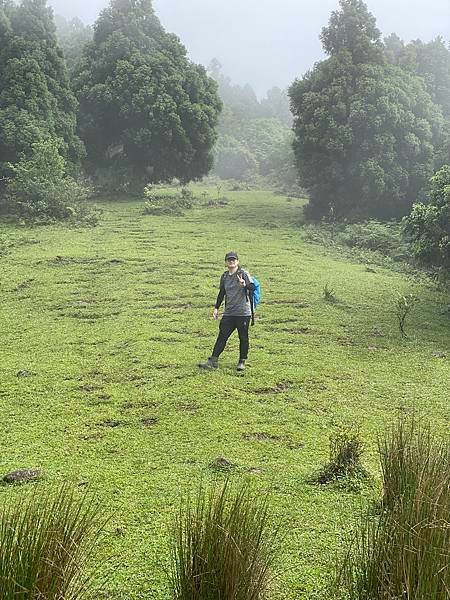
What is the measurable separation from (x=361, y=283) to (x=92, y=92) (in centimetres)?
1608

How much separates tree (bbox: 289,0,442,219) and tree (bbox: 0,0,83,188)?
28.2ft

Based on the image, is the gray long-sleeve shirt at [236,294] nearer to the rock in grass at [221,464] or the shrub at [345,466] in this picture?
the rock in grass at [221,464]

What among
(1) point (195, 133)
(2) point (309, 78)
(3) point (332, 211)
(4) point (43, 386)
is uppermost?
(2) point (309, 78)

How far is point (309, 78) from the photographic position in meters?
23.6

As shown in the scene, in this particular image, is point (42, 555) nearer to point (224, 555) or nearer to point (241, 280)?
point (224, 555)

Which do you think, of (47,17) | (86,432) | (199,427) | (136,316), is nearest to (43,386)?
(86,432)

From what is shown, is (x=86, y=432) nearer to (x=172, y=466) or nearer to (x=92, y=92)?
(x=172, y=466)

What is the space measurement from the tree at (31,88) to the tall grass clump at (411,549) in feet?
61.0

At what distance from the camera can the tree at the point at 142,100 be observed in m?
24.9

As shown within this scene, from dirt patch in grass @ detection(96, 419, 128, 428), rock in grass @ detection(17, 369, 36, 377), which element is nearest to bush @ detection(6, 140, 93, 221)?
rock in grass @ detection(17, 369, 36, 377)

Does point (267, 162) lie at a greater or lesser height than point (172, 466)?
greater

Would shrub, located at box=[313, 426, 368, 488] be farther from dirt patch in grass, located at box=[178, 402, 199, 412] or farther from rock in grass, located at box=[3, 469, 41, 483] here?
rock in grass, located at box=[3, 469, 41, 483]

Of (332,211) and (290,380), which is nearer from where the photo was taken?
(290,380)

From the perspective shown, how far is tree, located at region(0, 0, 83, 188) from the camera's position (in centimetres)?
1972
